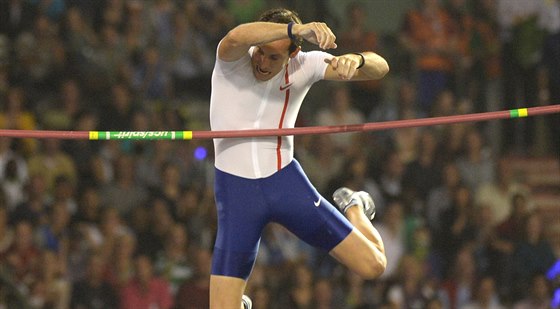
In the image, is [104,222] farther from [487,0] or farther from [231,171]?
[487,0]

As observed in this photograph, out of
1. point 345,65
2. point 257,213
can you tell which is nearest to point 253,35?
point 345,65

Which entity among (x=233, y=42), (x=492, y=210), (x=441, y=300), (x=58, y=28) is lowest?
(x=441, y=300)

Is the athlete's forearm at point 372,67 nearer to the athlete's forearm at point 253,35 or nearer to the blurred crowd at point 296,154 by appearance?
the athlete's forearm at point 253,35

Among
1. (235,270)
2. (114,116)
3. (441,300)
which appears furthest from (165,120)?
(235,270)

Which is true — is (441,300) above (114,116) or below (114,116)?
below

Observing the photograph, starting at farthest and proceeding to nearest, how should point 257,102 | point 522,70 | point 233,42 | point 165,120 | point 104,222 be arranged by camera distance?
1. point 522,70
2. point 165,120
3. point 104,222
4. point 257,102
5. point 233,42

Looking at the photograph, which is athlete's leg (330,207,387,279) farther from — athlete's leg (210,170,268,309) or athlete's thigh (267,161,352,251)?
athlete's leg (210,170,268,309)

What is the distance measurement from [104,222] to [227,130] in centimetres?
396

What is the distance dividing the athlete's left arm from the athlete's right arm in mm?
236

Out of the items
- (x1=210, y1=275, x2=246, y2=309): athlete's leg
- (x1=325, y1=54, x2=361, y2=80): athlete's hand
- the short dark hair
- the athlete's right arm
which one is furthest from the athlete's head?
(x1=210, y1=275, x2=246, y2=309): athlete's leg

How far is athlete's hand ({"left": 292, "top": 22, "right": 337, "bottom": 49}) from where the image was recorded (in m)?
6.64

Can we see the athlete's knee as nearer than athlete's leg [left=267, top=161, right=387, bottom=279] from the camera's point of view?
No

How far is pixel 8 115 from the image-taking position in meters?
11.6

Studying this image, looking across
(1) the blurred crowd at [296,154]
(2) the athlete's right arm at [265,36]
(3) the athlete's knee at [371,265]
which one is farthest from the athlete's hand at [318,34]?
(1) the blurred crowd at [296,154]
